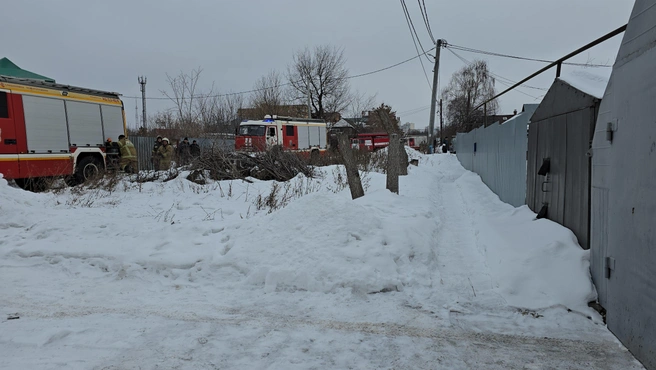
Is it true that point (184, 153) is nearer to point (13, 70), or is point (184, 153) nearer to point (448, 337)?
point (13, 70)

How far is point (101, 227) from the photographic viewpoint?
6.21m

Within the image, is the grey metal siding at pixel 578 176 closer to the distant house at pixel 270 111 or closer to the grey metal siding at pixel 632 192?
the grey metal siding at pixel 632 192

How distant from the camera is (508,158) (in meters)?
9.40

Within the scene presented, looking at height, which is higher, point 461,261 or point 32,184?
point 32,184

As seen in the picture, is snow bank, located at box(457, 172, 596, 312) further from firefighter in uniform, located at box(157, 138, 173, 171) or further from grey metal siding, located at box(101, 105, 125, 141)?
grey metal siding, located at box(101, 105, 125, 141)

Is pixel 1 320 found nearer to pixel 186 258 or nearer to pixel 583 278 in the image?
pixel 186 258

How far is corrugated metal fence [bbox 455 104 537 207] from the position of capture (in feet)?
25.9

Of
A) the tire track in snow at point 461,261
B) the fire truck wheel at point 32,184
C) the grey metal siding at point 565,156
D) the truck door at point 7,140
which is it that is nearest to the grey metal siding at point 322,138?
the fire truck wheel at point 32,184

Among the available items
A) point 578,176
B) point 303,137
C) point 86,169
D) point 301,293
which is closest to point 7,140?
point 86,169

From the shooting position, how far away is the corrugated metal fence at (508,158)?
7902 mm

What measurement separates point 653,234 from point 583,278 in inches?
54.1

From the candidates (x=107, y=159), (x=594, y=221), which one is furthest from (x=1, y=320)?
(x=107, y=159)

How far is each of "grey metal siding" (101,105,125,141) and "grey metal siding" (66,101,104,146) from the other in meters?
0.24

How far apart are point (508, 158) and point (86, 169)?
1253 cm
